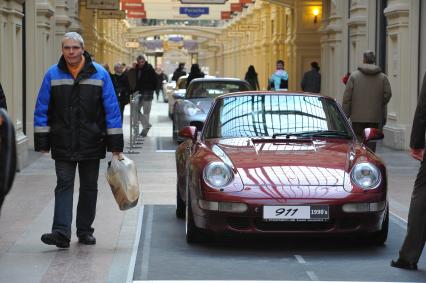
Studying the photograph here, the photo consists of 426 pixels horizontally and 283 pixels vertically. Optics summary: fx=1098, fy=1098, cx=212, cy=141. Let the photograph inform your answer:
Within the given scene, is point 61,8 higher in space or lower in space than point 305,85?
higher

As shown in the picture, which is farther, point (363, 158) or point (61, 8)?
point (61, 8)

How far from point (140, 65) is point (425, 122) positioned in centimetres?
1867

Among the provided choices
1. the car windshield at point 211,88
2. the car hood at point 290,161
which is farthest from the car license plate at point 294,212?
the car windshield at point 211,88

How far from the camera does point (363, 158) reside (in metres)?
9.04

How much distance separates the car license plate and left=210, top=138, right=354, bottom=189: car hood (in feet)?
0.71

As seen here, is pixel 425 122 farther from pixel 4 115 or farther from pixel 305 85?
pixel 305 85

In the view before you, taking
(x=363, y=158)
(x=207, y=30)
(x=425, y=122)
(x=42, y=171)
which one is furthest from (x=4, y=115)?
(x=207, y=30)

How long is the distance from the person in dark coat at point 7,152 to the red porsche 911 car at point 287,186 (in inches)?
137

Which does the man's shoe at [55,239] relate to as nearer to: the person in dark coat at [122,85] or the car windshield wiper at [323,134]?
the car windshield wiper at [323,134]

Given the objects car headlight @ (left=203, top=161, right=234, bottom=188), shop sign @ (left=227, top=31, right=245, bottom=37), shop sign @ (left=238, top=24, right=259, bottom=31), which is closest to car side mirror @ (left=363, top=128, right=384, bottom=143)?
car headlight @ (left=203, top=161, right=234, bottom=188)

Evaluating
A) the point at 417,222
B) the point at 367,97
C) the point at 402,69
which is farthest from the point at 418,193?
the point at 402,69

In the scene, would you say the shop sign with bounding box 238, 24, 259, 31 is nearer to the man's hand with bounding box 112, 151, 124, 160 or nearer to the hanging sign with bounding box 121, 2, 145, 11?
the hanging sign with bounding box 121, 2, 145, 11

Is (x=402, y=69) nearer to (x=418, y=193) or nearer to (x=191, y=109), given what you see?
(x=191, y=109)

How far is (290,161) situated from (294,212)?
0.64m
